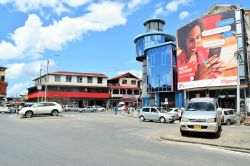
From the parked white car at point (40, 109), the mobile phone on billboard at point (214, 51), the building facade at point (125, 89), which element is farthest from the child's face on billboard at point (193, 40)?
the building facade at point (125, 89)

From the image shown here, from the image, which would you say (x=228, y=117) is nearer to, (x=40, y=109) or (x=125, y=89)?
(x=40, y=109)

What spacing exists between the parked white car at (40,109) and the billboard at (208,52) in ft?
79.6

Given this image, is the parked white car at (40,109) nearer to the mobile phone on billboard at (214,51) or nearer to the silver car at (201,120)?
the silver car at (201,120)

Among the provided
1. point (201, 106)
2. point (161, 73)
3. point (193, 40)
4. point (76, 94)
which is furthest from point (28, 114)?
point (76, 94)

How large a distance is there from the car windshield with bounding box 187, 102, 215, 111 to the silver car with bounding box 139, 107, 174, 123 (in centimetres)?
1408

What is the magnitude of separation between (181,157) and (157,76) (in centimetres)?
5305

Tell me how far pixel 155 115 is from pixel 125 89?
188ft

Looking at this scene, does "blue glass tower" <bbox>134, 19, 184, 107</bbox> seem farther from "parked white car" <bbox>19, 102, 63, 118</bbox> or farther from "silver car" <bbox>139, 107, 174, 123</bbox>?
"parked white car" <bbox>19, 102, 63, 118</bbox>

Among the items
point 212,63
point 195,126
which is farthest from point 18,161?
point 212,63

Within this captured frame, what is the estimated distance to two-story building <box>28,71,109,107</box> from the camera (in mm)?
79500

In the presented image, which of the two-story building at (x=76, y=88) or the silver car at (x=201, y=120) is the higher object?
the two-story building at (x=76, y=88)

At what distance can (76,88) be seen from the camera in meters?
82.5

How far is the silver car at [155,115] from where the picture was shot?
31.3m

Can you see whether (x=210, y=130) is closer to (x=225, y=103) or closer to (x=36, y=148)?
(x=36, y=148)
